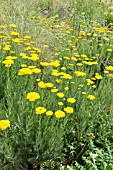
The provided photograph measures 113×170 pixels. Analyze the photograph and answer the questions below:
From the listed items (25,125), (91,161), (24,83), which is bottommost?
(91,161)

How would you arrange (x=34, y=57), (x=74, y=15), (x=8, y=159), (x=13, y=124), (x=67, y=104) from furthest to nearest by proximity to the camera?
(x=74, y=15) → (x=34, y=57) → (x=67, y=104) → (x=13, y=124) → (x=8, y=159)

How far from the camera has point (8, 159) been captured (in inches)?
100

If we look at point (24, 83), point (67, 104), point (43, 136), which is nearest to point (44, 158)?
point (43, 136)

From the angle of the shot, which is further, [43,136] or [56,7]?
[56,7]

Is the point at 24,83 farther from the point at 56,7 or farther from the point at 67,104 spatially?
the point at 56,7

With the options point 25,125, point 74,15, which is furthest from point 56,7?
point 25,125

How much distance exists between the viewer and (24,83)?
3115 millimetres

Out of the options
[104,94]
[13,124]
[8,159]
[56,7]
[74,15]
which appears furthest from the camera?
[56,7]

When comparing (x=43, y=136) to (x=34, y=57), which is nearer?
(x=43, y=136)

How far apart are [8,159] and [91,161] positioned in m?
0.82

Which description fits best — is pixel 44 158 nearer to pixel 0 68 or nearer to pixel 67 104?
pixel 67 104

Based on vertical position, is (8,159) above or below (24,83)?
below

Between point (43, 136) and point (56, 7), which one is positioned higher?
point (56, 7)

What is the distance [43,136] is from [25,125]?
233mm
